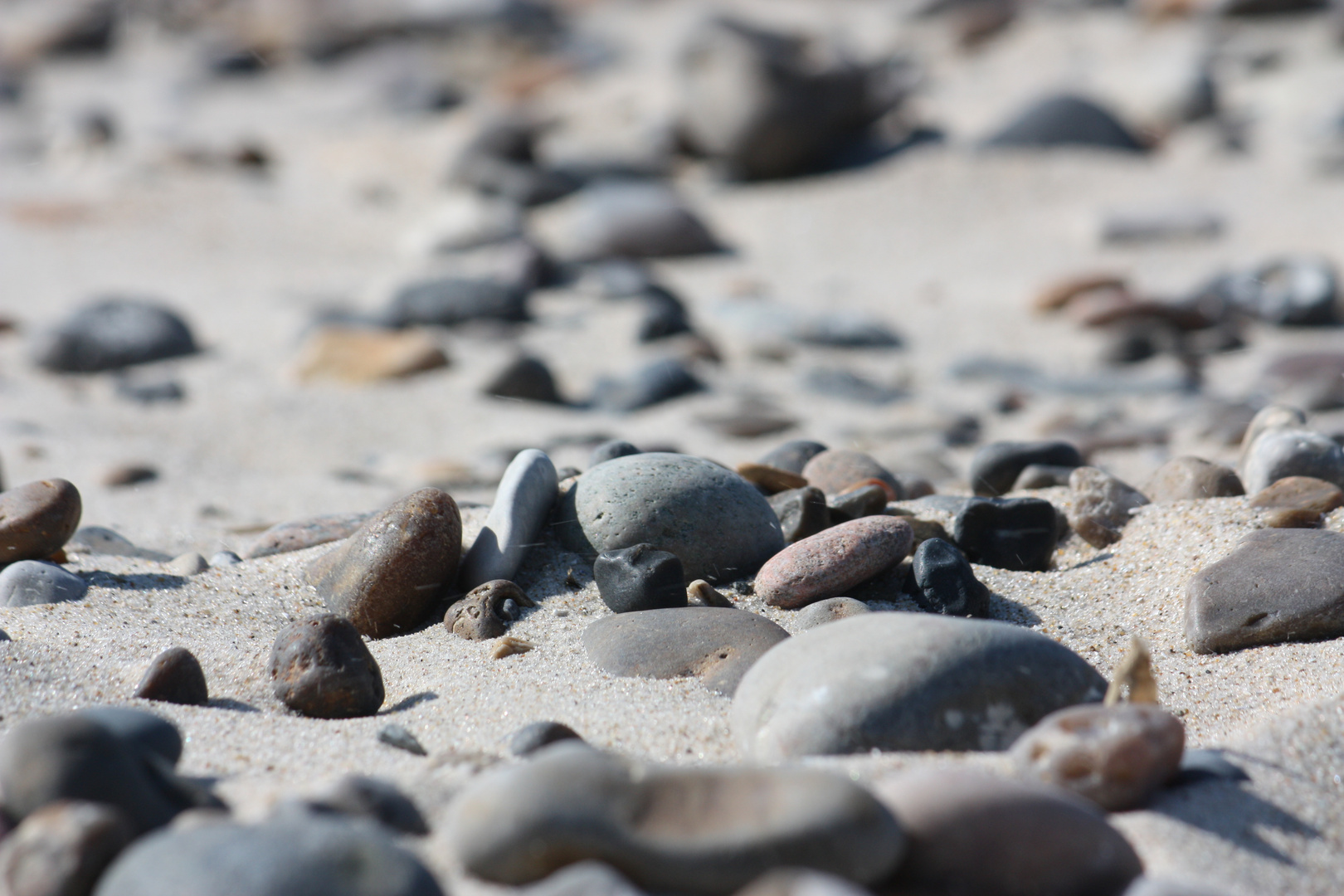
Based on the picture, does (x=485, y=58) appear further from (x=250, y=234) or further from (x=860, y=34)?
(x=250, y=234)

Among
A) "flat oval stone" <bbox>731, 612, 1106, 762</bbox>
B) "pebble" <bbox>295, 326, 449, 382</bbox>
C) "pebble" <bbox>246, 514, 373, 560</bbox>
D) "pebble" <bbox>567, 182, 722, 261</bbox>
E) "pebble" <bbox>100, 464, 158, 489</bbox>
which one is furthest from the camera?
"pebble" <bbox>567, 182, 722, 261</bbox>

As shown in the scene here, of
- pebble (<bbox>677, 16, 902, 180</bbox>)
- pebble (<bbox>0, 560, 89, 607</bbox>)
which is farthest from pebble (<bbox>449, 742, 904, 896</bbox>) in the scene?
pebble (<bbox>677, 16, 902, 180</bbox>)

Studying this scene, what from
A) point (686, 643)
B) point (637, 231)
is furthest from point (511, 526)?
point (637, 231)

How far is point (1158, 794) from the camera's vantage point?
146cm

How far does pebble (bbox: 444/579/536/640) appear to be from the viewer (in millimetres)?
2158

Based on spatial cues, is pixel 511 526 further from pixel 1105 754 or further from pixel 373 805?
pixel 1105 754

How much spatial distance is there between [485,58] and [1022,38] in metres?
5.22

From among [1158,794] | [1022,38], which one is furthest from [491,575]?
[1022,38]

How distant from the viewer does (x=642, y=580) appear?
2.15 meters

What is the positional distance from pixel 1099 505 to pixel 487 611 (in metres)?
1.36

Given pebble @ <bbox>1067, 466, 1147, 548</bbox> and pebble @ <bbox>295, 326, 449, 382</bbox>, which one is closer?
pebble @ <bbox>1067, 466, 1147, 548</bbox>

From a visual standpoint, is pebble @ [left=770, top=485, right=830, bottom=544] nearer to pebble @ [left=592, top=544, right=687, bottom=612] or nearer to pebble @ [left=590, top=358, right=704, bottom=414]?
pebble @ [left=592, top=544, right=687, bottom=612]

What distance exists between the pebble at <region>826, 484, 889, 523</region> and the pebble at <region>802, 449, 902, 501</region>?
0.15 metres

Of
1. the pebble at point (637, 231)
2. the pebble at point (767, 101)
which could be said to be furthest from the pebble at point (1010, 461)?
the pebble at point (767, 101)
